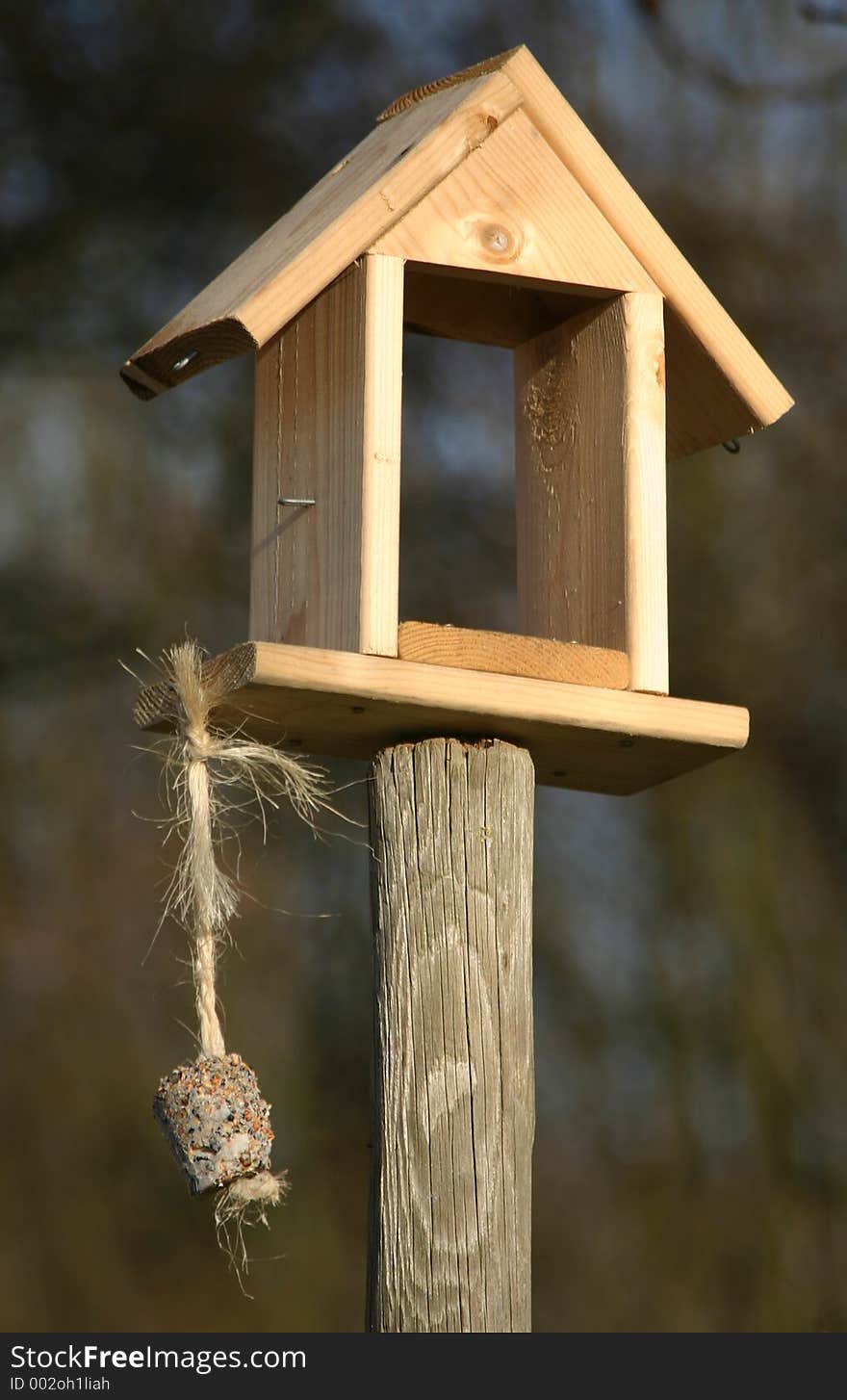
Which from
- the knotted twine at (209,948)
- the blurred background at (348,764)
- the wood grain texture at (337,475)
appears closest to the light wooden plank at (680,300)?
the wood grain texture at (337,475)

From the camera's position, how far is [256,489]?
9.16ft

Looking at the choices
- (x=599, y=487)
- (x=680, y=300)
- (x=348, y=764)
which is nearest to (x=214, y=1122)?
(x=599, y=487)

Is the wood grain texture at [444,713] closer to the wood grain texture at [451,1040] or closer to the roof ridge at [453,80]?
the wood grain texture at [451,1040]

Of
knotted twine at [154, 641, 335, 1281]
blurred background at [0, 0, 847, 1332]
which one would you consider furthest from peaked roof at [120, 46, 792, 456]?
blurred background at [0, 0, 847, 1332]

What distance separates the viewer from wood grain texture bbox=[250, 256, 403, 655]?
245cm

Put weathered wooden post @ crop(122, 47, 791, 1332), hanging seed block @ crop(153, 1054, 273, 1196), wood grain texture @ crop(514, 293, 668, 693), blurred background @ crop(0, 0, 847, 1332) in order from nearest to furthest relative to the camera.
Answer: hanging seed block @ crop(153, 1054, 273, 1196) → weathered wooden post @ crop(122, 47, 791, 1332) → wood grain texture @ crop(514, 293, 668, 693) → blurred background @ crop(0, 0, 847, 1332)

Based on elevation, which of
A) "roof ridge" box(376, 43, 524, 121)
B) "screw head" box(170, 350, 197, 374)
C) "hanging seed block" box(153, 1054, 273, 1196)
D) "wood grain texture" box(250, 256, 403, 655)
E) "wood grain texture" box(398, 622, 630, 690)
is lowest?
"hanging seed block" box(153, 1054, 273, 1196)

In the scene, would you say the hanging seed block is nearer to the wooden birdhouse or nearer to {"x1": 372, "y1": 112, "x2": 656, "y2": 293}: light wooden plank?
the wooden birdhouse

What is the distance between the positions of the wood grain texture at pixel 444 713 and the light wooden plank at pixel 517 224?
52 cm

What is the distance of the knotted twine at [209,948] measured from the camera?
2.30m

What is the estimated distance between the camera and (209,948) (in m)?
2.43

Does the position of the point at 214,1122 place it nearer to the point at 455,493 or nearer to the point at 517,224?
the point at 517,224

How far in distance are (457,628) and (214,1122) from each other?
59 centimetres

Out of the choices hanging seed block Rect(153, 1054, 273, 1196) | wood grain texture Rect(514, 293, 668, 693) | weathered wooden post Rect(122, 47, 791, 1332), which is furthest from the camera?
wood grain texture Rect(514, 293, 668, 693)
